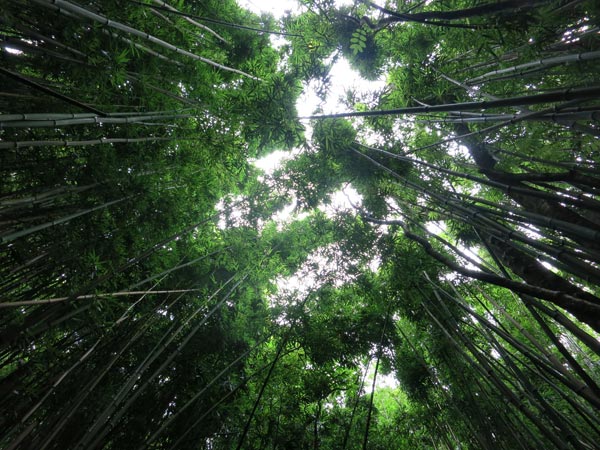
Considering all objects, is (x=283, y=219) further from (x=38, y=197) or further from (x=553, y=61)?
(x=553, y=61)

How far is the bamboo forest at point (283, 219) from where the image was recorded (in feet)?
5.55

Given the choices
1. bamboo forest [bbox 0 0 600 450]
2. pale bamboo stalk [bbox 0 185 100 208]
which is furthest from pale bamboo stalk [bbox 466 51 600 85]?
pale bamboo stalk [bbox 0 185 100 208]

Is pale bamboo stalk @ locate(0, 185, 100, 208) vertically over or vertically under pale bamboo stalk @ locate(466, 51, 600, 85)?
under

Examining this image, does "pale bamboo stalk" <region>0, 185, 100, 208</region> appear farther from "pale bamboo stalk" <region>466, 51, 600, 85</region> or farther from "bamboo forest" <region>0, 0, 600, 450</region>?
"pale bamboo stalk" <region>466, 51, 600, 85</region>

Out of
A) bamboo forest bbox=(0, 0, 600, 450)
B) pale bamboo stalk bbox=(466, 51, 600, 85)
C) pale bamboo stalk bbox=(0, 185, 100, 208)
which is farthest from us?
pale bamboo stalk bbox=(0, 185, 100, 208)

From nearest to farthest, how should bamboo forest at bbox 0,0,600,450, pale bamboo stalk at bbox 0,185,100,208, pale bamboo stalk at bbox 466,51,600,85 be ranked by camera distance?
pale bamboo stalk at bbox 466,51,600,85
bamboo forest at bbox 0,0,600,450
pale bamboo stalk at bbox 0,185,100,208

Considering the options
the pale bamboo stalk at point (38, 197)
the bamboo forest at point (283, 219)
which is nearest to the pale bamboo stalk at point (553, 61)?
the bamboo forest at point (283, 219)

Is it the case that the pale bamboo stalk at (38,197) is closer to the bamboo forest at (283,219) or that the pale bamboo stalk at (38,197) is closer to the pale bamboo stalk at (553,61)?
the bamboo forest at (283,219)

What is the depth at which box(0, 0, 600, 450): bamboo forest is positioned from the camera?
1.69m

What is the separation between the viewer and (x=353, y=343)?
3.91m

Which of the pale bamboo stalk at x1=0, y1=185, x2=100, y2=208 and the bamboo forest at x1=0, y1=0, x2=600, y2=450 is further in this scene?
the pale bamboo stalk at x1=0, y1=185, x2=100, y2=208

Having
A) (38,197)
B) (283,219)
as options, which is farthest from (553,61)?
(283,219)

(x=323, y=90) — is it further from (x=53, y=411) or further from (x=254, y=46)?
(x=53, y=411)

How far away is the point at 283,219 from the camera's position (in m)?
4.59
